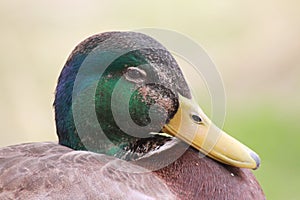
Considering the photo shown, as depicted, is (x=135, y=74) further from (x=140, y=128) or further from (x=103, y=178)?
(x=103, y=178)

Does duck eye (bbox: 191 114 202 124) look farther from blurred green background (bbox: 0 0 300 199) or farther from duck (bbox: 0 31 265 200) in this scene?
blurred green background (bbox: 0 0 300 199)

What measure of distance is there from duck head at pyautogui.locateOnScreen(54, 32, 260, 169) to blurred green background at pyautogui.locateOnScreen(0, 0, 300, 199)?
6.59 ft

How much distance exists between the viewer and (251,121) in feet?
15.6

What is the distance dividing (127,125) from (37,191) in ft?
1.17

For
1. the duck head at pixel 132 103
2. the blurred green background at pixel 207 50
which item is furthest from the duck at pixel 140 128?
the blurred green background at pixel 207 50

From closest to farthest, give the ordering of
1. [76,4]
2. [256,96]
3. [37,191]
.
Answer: [37,191], [256,96], [76,4]

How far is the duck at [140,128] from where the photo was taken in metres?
2.31

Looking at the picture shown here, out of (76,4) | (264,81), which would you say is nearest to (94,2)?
(76,4)

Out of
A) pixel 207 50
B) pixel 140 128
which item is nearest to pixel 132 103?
pixel 140 128

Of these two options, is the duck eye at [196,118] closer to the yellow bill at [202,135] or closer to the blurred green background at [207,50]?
the yellow bill at [202,135]

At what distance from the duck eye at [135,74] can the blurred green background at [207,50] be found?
2.08 metres

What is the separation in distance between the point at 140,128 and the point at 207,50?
2864 millimetres

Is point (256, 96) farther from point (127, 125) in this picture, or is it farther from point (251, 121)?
point (127, 125)

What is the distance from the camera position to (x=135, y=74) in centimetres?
236
